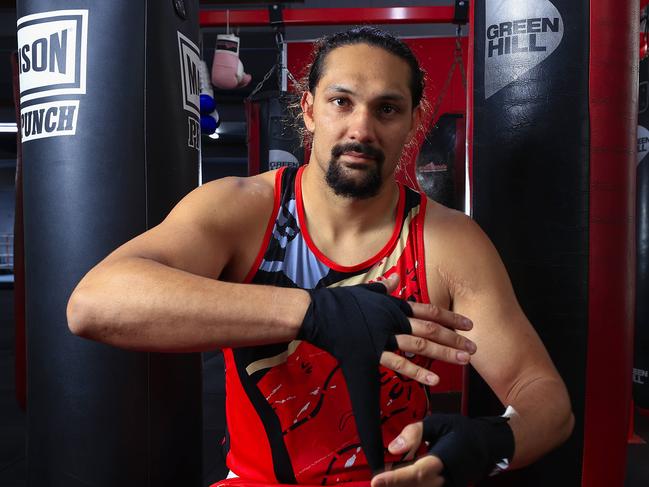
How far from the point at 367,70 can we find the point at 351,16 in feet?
8.43

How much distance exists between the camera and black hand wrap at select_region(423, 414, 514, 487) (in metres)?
0.90

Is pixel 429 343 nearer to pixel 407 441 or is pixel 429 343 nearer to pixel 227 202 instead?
pixel 407 441

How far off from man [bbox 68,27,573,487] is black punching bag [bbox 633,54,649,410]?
225cm

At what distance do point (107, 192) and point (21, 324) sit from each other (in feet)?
6.25

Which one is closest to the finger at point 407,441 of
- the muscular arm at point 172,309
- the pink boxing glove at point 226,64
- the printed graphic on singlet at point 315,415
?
the muscular arm at point 172,309

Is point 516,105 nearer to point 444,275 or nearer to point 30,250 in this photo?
point 444,275

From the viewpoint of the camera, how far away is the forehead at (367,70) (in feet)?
4.57

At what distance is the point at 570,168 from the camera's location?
150cm

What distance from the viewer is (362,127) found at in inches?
53.5

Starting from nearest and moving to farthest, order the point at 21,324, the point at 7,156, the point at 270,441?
1. the point at 270,441
2. the point at 21,324
3. the point at 7,156

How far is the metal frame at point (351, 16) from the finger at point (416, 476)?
3267 millimetres

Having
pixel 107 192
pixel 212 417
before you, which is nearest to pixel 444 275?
pixel 107 192

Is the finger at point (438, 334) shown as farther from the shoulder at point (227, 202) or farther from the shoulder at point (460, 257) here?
the shoulder at point (227, 202)

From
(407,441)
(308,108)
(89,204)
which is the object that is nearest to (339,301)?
(407,441)
